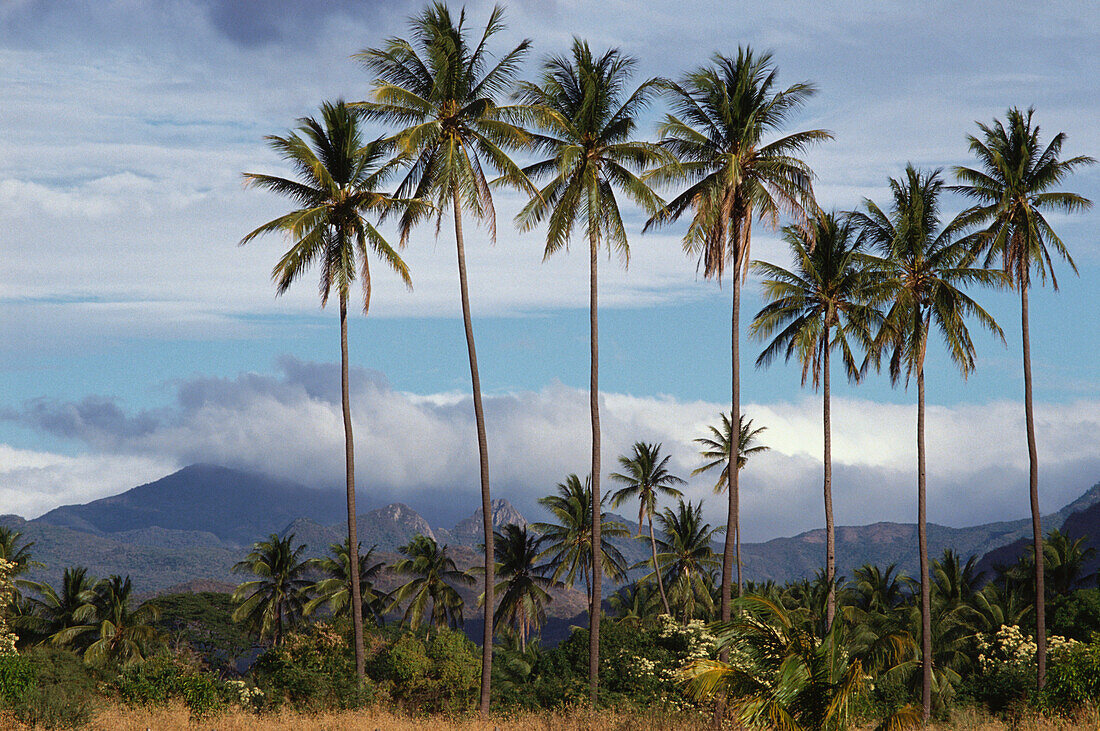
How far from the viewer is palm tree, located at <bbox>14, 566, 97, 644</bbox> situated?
190ft

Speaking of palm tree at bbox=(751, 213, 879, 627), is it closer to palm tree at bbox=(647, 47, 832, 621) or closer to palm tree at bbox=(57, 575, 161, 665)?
palm tree at bbox=(647, 47, 832, 621)

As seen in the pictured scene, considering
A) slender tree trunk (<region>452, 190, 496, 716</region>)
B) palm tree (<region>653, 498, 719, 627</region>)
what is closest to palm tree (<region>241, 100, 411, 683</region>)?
slender tree trunk (<region>452, 190, 496, 716</region>)

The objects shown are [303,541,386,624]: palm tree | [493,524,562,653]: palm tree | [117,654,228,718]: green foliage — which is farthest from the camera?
[493,524,562,653]: palm tree

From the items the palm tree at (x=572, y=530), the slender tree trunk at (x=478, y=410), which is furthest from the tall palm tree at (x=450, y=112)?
the palm tree at (x=572, y=530)

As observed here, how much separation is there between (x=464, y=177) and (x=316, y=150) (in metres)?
6.65

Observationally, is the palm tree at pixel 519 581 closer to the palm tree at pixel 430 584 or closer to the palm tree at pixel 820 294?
the palm tree at pixel 430 584

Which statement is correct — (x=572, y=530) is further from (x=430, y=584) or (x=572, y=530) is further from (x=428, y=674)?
(x=428, y=674)

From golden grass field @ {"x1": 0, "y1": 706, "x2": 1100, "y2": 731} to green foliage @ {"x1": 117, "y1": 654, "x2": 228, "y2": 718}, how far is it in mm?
1554

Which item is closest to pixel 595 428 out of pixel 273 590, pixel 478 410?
pixel 478 410

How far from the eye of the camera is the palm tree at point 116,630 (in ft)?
177

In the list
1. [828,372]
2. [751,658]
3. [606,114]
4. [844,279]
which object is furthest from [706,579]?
[751,658]

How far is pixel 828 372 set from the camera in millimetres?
43500

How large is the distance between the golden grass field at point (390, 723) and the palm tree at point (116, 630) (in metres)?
32.4

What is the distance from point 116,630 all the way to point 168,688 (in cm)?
3234
